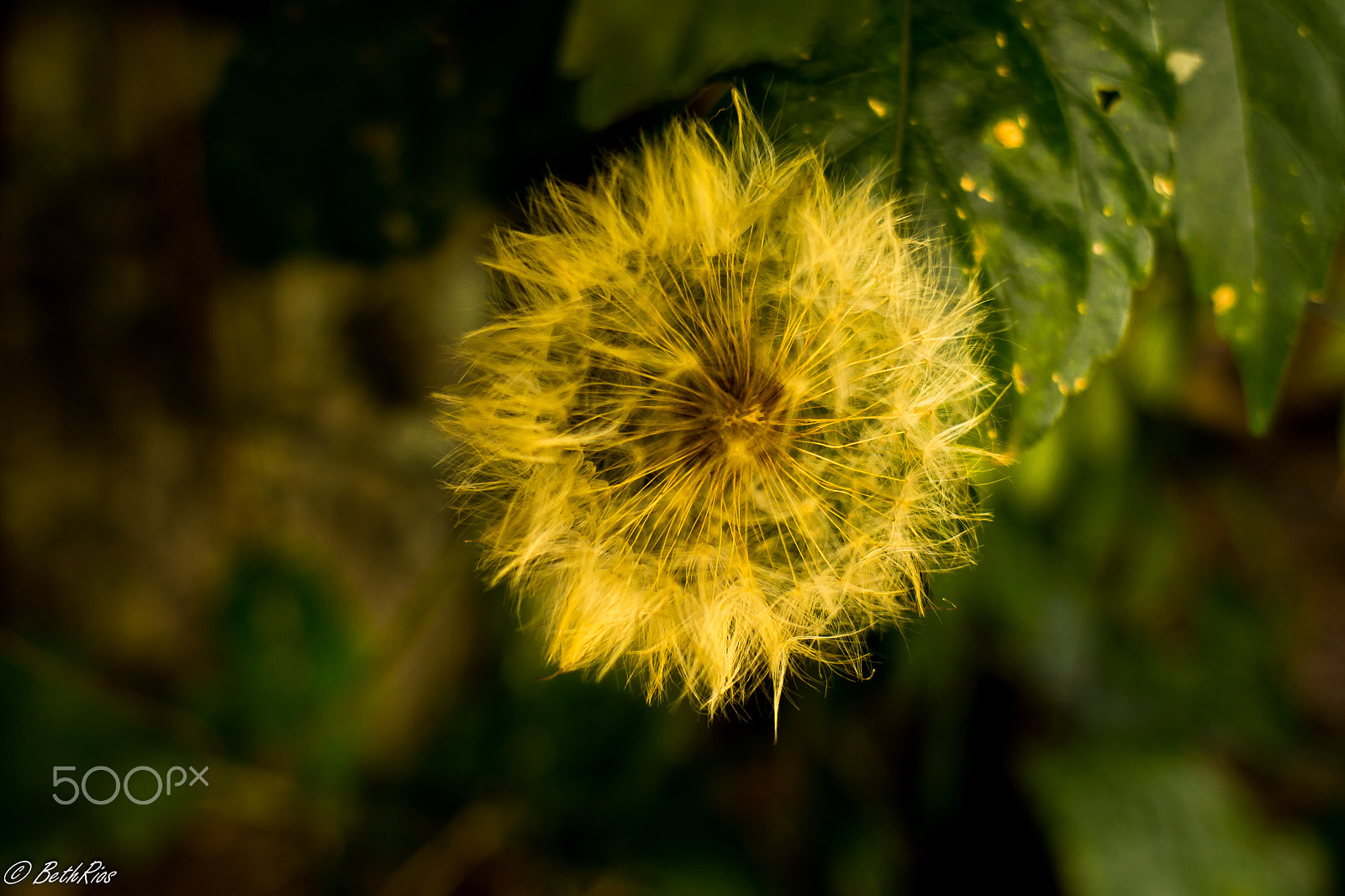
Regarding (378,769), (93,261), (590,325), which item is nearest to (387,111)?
(590,325)

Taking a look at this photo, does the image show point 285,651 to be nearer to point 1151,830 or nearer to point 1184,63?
point 1184,63

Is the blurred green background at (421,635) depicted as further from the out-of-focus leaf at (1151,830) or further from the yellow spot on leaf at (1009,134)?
the yellow spot on leaf at (1009,134)

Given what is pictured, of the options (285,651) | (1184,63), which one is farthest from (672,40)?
(285,651)

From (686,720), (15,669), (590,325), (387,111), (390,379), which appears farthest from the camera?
(390,379)

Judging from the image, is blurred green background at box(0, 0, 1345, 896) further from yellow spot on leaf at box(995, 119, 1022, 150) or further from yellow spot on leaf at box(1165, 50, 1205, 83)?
yellow spot on leaf at box(995, 119, 1022, 150)

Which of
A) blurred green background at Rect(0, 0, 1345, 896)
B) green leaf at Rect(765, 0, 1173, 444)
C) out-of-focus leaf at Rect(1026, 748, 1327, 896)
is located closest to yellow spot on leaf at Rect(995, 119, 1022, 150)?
green leaf at Rect(765, 0, 1173, 444)

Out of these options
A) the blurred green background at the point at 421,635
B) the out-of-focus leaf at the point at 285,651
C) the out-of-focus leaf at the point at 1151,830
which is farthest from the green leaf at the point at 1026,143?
the out-of-focus leaf at the point at 1151,830

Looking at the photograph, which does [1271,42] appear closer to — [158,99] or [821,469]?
[821,469]
